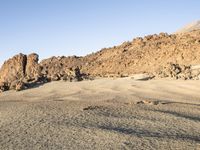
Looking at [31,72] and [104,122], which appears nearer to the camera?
[104,122]

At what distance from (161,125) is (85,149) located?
112cm

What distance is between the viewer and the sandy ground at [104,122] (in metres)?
3.71

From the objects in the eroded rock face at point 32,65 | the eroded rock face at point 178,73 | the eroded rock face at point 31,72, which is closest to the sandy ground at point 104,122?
the eroded rock face at point 31,72

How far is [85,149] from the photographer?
3.52 m

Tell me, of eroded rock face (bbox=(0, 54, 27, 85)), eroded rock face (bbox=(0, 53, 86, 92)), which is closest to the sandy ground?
eroded rock face (bbox=(0, 53, 86, 92))

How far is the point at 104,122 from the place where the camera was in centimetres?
438

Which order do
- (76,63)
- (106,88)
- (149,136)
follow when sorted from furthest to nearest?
(76,63)
(106,88)
(149,136)

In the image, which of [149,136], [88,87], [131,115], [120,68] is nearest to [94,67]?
[120,68]

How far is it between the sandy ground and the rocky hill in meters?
2.55

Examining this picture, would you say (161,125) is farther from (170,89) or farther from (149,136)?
(170,89)

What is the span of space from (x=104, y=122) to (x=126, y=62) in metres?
8.20

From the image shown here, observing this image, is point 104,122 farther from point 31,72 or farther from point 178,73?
point 31,72

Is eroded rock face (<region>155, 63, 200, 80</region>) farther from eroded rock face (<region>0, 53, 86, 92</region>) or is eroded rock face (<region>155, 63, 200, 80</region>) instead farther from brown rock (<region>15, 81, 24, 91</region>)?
brown rock (<region>15, 81, 24, 91</region>)

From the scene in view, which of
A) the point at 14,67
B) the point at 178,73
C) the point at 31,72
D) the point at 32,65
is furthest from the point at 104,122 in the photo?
the point at 14,67
